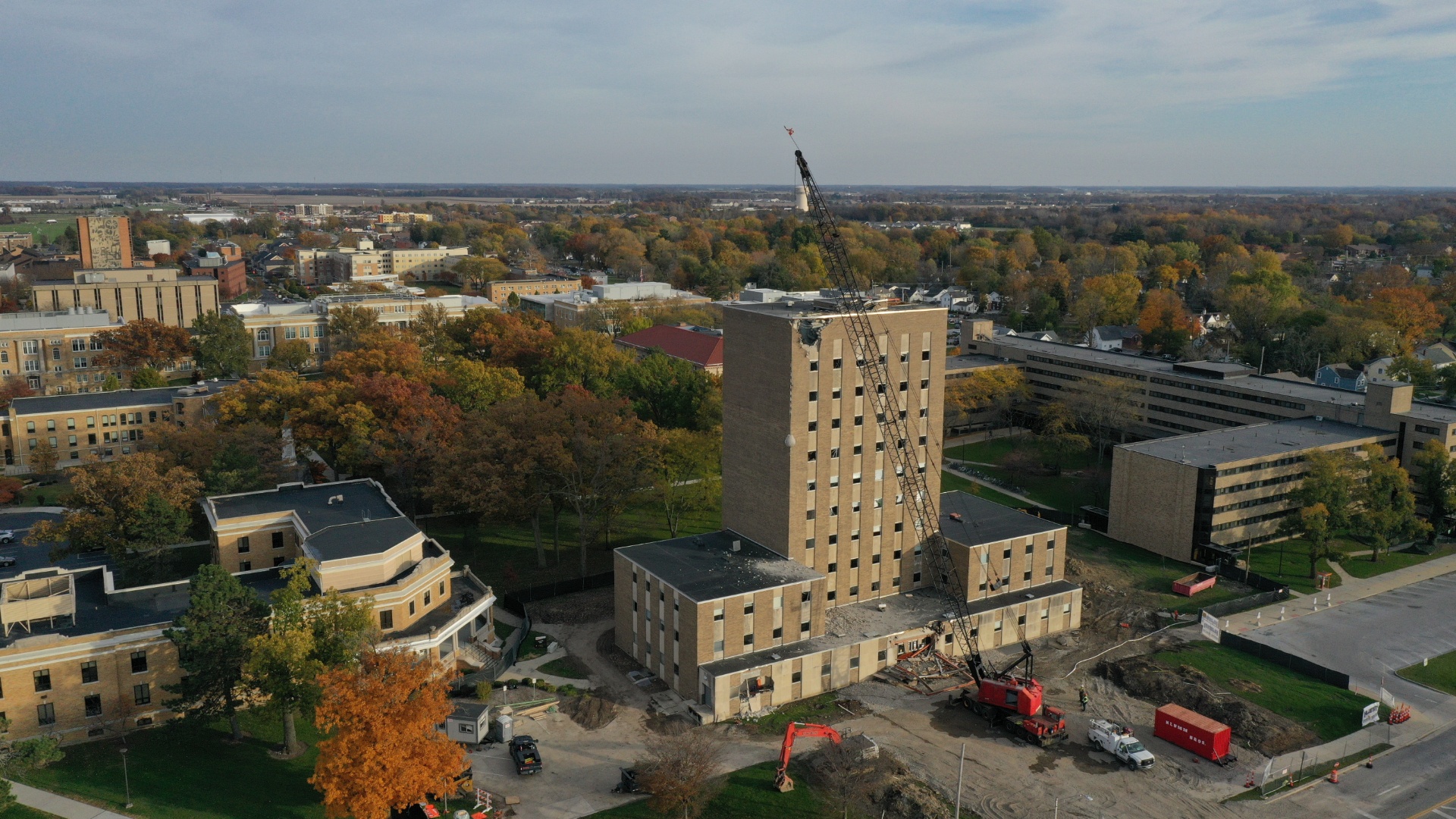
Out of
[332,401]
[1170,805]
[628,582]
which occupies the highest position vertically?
[332,401]

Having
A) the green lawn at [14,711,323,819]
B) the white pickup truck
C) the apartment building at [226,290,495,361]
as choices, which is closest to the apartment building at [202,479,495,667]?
the green lawn at [14,711,323,819]

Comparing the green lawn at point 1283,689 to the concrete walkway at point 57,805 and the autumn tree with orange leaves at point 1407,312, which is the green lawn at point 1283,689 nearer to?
the concrete walkway at point 57,805

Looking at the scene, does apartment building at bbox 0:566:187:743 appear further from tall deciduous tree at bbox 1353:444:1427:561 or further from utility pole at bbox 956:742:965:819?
tall deciduous tree at bbox 1353:444:1427:561

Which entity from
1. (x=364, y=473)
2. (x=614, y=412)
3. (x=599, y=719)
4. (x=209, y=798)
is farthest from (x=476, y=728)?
(x=364, y=473)

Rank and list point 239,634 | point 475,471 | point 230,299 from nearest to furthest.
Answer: point 239,634
point 475,471
point 230,299

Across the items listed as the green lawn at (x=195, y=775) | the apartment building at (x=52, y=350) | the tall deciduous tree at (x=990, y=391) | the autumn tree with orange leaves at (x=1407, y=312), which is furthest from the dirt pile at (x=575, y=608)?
the autumn tree with orange leaves at (x=1407, y=312)

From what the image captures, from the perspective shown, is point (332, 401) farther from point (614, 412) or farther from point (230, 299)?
point (230, 299)
